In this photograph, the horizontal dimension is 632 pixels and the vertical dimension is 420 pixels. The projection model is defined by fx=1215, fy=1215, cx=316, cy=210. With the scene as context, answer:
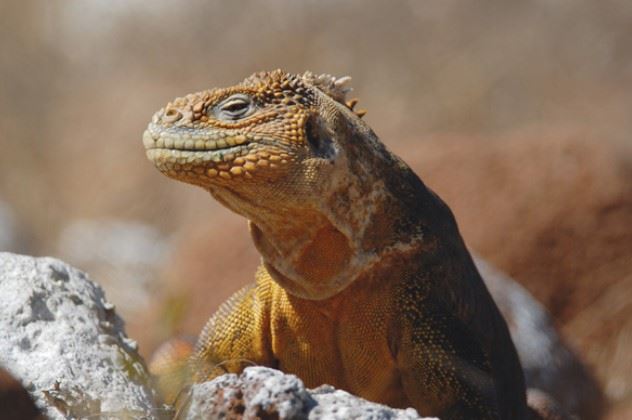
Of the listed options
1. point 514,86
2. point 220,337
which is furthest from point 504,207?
point 220,337

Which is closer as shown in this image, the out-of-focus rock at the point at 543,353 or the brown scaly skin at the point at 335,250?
the brown scaly skin at the point at 335,250

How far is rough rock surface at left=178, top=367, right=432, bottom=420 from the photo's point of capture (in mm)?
3891

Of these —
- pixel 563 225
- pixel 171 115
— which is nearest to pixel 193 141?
pixel 171 115

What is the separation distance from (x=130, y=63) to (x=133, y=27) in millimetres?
614

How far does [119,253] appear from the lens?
15.4 meters

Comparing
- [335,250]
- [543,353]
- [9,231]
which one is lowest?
[543,353]

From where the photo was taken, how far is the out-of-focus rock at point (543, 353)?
9898 millimetres

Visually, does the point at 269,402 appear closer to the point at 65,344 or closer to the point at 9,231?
the point at 65,344

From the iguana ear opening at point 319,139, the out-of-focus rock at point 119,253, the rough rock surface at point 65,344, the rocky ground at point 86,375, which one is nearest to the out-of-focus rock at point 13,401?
the rocky ground at point 86,375

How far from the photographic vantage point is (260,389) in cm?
394

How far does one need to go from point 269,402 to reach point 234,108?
1726 millimetres

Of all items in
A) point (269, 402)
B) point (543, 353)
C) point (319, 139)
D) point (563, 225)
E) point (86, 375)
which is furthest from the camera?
point (563, 225)

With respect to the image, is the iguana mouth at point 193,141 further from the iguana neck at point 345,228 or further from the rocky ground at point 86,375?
the rocky ground at point 86,375

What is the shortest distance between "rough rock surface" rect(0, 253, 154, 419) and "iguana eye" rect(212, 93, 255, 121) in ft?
3.50
